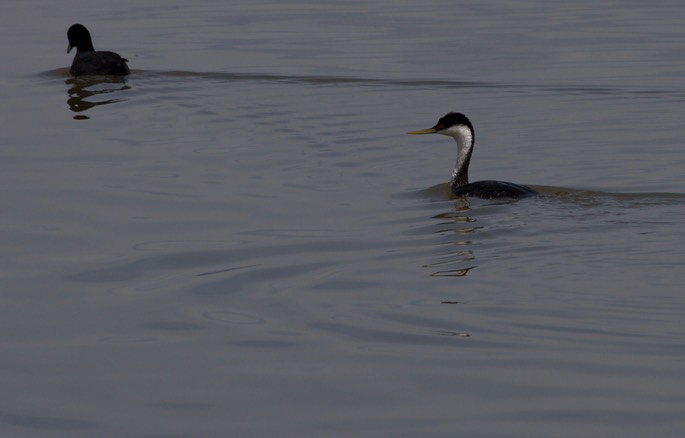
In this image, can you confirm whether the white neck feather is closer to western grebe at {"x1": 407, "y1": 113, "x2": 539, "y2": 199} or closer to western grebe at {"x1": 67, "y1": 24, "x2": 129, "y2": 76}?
western grebe at {"x1": 407, "y1": 113, "x2": 539, "y2": 199}

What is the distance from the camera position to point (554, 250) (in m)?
11.9

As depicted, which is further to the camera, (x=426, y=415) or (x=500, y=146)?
(x=500, y=146)

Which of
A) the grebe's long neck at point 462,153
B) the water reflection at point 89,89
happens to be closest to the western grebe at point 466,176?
the grebe's long neck at point 462,153

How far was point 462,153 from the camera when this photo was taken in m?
16.5

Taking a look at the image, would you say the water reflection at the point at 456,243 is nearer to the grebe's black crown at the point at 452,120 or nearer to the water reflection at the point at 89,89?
the grebe's black crown at the point at 452,120

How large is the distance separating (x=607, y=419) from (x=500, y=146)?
455 inches

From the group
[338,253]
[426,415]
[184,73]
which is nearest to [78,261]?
[338,253]

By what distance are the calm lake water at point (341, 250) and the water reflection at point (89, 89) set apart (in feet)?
0.41

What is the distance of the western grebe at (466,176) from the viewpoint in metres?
14.7

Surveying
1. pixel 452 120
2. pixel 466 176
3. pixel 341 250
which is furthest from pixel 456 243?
pixel 452 120

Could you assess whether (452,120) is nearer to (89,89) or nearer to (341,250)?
(341,250)

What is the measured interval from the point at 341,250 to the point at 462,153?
469 cm

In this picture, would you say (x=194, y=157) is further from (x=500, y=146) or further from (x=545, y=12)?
(x=545, y=12)

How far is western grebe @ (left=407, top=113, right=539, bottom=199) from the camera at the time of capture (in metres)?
14.7
